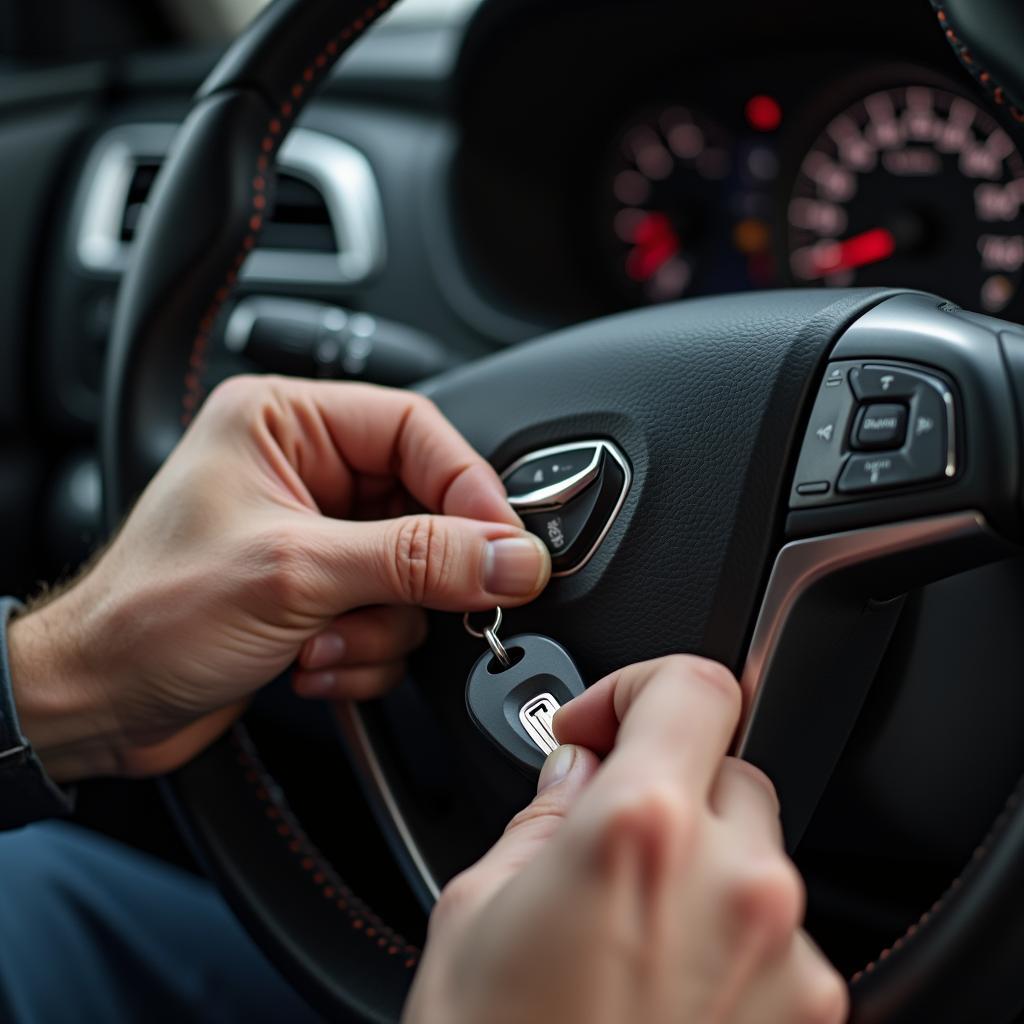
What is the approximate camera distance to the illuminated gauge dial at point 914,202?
1325 millimetres

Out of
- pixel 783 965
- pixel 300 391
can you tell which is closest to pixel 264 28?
pixel 300 391

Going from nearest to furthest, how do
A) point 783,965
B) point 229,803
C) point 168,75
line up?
point 783,965 < point 229,803 < point 168,75

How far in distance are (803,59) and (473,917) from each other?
126cm

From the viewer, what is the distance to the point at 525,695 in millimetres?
682

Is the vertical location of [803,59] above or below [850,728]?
above

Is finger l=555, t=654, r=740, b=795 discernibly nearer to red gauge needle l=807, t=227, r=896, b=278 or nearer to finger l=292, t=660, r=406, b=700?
finger l=292, t=660, r=406, b=700

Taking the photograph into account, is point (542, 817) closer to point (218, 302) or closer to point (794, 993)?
point (794, 993)

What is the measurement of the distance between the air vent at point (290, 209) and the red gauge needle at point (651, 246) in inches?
13.3

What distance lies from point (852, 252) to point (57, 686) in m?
1.00

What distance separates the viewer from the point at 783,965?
418 mm

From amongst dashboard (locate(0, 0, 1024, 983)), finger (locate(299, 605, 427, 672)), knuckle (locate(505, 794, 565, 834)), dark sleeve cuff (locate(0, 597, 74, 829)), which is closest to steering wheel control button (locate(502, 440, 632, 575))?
finger (locate(299, 605, 427, 672))

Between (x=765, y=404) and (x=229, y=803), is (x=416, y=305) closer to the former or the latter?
(x=229, y=803)

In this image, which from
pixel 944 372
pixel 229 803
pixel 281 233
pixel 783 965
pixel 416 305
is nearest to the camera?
pixel 783 965

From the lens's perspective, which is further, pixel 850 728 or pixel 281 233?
pixel 281 233
